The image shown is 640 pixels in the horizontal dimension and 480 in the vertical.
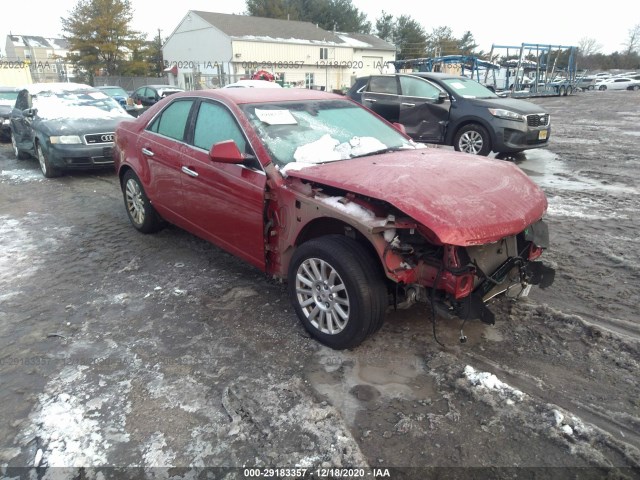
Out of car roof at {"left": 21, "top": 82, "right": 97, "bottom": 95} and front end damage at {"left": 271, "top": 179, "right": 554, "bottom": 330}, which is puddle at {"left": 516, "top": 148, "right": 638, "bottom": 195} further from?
car roof at {"left": 21, "top": 82, "right": 97, "bottom": 95}

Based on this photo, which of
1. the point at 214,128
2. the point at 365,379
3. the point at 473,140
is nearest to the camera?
the point at 365,379

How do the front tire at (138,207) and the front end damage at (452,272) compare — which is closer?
the front end damage at (452,272)

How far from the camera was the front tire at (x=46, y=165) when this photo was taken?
8.34 meters

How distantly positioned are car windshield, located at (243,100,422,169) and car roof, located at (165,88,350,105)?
9 centimetres

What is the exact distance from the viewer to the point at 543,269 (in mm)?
3225

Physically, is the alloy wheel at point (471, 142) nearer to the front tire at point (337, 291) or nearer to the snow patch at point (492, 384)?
the front tire at point (337, 291)

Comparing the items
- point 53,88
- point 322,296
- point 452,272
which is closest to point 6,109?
point 53,88

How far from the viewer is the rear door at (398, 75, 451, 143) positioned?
30.0 feet

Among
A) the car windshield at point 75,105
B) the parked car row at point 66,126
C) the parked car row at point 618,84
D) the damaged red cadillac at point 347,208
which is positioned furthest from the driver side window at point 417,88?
the parked car row at point 618,84

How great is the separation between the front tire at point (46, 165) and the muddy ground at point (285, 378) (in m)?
4.14

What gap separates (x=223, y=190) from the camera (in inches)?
149

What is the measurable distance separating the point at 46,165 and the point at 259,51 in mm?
34035

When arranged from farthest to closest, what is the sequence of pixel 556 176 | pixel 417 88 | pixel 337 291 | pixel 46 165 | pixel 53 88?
pixel 53 88, pixel 417 88, pixel 46 165, pixel 556 176, pixel 337 291

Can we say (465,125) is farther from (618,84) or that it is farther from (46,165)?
(618,84)
